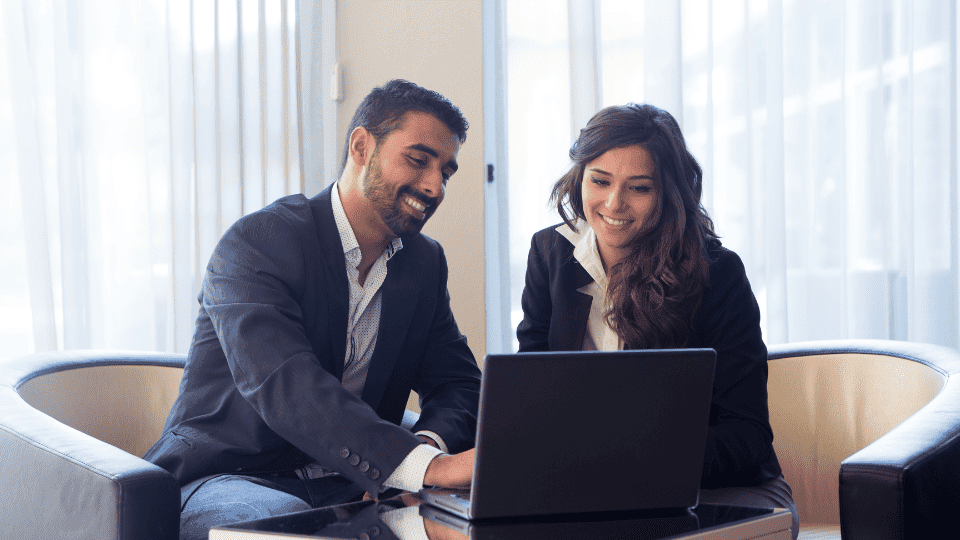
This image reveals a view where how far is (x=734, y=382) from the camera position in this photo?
1.35 m

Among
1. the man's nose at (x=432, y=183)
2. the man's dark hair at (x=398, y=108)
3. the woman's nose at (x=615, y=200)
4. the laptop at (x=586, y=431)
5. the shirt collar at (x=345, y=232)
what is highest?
the man's dark hair at (x=398, y=108)

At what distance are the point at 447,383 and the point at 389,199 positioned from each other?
0.42 m

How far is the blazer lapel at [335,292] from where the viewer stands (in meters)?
1.43

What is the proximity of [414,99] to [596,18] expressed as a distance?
125 centimetres

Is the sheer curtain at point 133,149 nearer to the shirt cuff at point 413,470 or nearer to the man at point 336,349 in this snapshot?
the man at point 336,349

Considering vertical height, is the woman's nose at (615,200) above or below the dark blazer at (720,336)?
above

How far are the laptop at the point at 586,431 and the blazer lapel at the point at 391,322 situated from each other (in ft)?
2.12

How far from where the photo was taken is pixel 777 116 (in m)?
2.47

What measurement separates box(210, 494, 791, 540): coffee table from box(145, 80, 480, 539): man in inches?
6.1

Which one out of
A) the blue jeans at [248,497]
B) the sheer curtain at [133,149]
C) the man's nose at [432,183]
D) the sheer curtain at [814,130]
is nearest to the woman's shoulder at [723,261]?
the man's nose at [432,183]

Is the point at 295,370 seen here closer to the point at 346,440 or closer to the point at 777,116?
the point at 346,440

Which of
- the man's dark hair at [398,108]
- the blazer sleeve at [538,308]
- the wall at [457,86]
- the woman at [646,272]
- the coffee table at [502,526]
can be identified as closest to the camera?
the coffee table at [502,526]

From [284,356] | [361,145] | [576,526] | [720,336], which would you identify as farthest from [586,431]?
[361,145]

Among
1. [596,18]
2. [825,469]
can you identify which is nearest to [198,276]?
[596,18]
